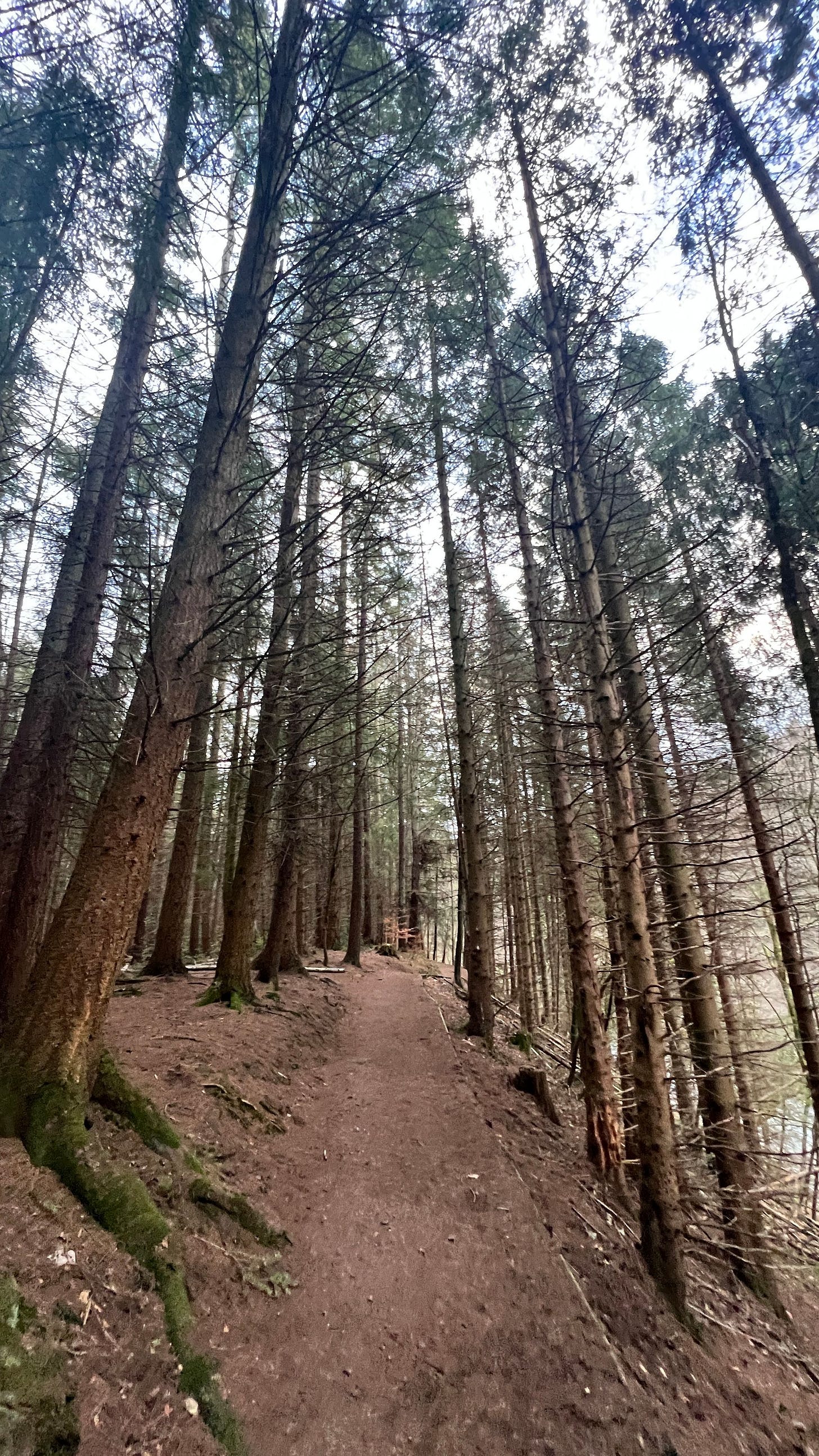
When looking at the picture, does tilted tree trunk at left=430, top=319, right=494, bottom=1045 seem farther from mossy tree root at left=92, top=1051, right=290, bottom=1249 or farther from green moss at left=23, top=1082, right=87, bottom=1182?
green moss at left=23, top=1082, right=87, bottom=1182

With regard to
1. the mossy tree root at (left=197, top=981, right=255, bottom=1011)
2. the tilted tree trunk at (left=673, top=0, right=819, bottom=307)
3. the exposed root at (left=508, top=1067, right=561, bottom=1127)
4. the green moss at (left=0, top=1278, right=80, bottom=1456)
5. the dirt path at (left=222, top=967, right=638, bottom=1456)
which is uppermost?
the tilted tree trunk at (left=673, top=0, right=819, bottom=307)

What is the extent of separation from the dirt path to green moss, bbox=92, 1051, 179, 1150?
3.72 feet

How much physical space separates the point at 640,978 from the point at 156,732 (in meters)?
3.64

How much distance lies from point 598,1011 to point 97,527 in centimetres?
747

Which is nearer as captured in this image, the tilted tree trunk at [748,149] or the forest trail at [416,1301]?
the forest trail at [416,1301]

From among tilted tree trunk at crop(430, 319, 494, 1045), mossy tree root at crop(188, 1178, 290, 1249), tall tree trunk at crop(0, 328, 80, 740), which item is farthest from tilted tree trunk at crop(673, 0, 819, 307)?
mossy tree root at crop(188, 1178, 290, 1249)

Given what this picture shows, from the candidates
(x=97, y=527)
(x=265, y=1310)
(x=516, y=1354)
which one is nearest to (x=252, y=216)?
(x=97, y=527)

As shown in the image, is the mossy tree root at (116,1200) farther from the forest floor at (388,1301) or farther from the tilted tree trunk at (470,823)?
the tilted tree trunk at (470,823)

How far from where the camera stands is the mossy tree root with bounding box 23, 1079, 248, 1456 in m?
2.55

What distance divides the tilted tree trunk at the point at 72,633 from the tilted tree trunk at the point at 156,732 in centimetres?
108

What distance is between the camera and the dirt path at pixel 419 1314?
8.43 ft

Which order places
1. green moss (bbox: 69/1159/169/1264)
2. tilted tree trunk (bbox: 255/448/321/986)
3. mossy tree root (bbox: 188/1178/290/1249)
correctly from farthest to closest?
tilted tree trunk (bbox: 255/448/321/986), mossy tree root (bbox: 188/1178/290/1249), green moss (bbox: 69/1159/169/1264)

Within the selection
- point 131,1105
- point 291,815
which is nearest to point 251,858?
point 291,815

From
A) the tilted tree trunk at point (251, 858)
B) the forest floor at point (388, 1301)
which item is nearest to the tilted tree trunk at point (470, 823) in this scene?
the forest floor at point (388, 1301)
